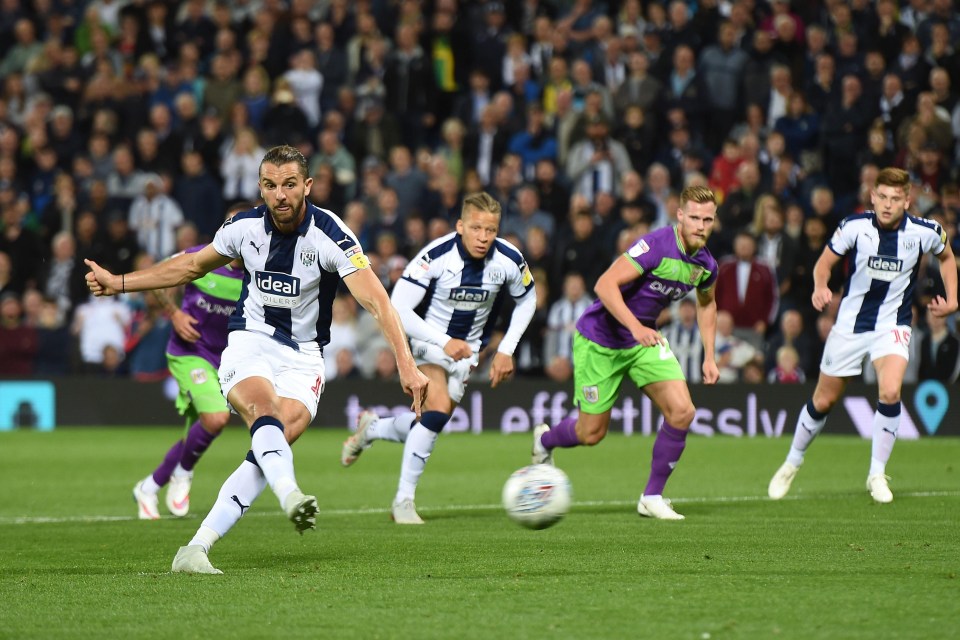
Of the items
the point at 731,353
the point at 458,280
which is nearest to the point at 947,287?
the point at 458,280

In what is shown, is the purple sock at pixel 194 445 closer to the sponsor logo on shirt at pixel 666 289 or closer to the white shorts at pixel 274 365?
the white shorts at pixel 274 365

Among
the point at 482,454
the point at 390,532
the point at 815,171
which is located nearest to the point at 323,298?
the point at 390,532

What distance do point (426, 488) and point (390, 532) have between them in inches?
137

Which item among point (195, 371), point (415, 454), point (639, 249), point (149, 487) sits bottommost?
point (149, 487)

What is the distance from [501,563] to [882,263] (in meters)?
5.05

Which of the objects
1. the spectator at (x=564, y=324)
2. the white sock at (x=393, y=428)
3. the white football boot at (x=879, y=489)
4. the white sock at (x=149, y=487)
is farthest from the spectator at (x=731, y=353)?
the white sock at (x=149, y=487)

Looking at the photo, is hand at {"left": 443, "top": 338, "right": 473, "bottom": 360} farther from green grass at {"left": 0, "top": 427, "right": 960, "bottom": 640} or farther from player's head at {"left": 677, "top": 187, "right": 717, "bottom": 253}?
player's head at {"left": 677, "top": 187, "right": 717, "bottom": 253}

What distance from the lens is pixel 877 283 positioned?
11477 mm

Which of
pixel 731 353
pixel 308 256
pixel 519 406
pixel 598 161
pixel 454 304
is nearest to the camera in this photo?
pixel 308 256

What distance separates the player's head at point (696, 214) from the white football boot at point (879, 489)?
7.77ft

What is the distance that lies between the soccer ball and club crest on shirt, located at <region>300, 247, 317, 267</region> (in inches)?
69.2

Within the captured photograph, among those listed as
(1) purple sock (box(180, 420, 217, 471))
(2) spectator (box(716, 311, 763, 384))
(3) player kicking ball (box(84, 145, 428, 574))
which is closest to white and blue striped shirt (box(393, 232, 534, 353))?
(1) purple sock (box(180, 420, 217, 471))

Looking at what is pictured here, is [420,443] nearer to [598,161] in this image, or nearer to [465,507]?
[465,507]

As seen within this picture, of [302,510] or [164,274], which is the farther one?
[164,274]
